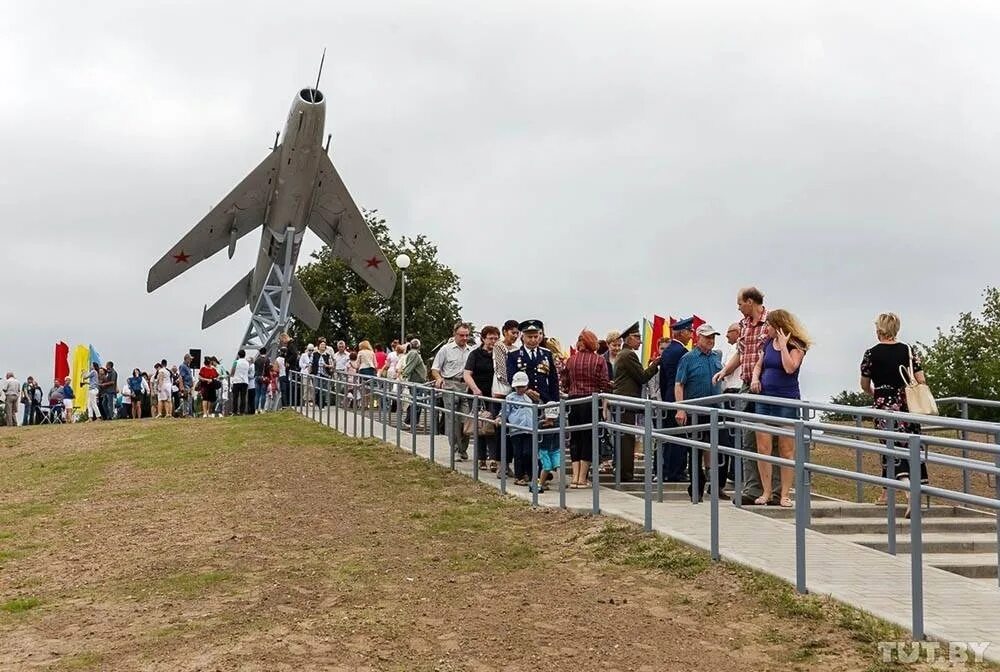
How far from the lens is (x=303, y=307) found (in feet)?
106

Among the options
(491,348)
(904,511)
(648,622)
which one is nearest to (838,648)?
(648,622)

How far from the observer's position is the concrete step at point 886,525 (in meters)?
8.28

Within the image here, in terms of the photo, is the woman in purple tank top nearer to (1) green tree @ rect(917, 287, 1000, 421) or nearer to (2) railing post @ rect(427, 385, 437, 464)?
(2) railing post @ rect(427, 385, 437, 464)

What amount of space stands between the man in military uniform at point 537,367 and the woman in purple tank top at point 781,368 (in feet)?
7.68

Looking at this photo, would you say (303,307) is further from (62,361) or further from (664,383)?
(664,383)

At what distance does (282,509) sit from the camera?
399 inches

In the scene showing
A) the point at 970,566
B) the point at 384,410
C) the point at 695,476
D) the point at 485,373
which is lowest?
the point at 970,566

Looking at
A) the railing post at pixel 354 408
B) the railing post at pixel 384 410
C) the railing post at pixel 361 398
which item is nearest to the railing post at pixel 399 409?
the railing post at pixel 384 410

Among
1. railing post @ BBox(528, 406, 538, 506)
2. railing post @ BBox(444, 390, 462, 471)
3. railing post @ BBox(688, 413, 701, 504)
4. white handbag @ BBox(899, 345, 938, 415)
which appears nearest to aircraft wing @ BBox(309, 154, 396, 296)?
railing post @ BBox(444, 390, 462, 471)

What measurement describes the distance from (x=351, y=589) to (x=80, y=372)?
25806mm

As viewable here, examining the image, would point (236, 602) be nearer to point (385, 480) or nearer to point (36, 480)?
point (385, 480)

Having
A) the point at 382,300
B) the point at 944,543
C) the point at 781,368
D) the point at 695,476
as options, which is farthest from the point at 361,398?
the point at 382,300

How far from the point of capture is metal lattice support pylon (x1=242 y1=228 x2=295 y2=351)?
1094 inches

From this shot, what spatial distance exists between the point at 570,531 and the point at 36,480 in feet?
25.5
